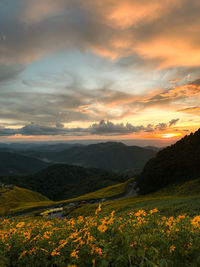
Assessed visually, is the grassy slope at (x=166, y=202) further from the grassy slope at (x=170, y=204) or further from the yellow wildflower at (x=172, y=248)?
the yellow wildflower at (x=172, y=248)

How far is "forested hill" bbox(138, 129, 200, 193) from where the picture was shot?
50.6 m

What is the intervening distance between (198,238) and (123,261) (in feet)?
5.86

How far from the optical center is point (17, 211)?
55.5 metres

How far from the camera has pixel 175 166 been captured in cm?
5406

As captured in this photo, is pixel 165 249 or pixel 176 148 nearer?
pixel 165 249

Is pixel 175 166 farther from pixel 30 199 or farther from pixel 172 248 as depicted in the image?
pixel 30 199

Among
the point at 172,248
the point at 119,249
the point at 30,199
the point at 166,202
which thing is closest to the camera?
the point at 172,248

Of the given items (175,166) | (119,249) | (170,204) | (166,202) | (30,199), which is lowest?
(30,199)

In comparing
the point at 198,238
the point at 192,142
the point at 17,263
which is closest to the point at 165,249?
the point at 198,238

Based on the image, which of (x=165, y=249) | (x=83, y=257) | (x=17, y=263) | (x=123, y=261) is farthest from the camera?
(x=17, y=263)

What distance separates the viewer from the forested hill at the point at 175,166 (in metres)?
50.6

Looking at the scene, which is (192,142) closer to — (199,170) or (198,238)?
(199,170)

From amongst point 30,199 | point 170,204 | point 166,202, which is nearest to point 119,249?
point 170,204

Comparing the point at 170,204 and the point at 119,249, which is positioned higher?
the point at 119,249
